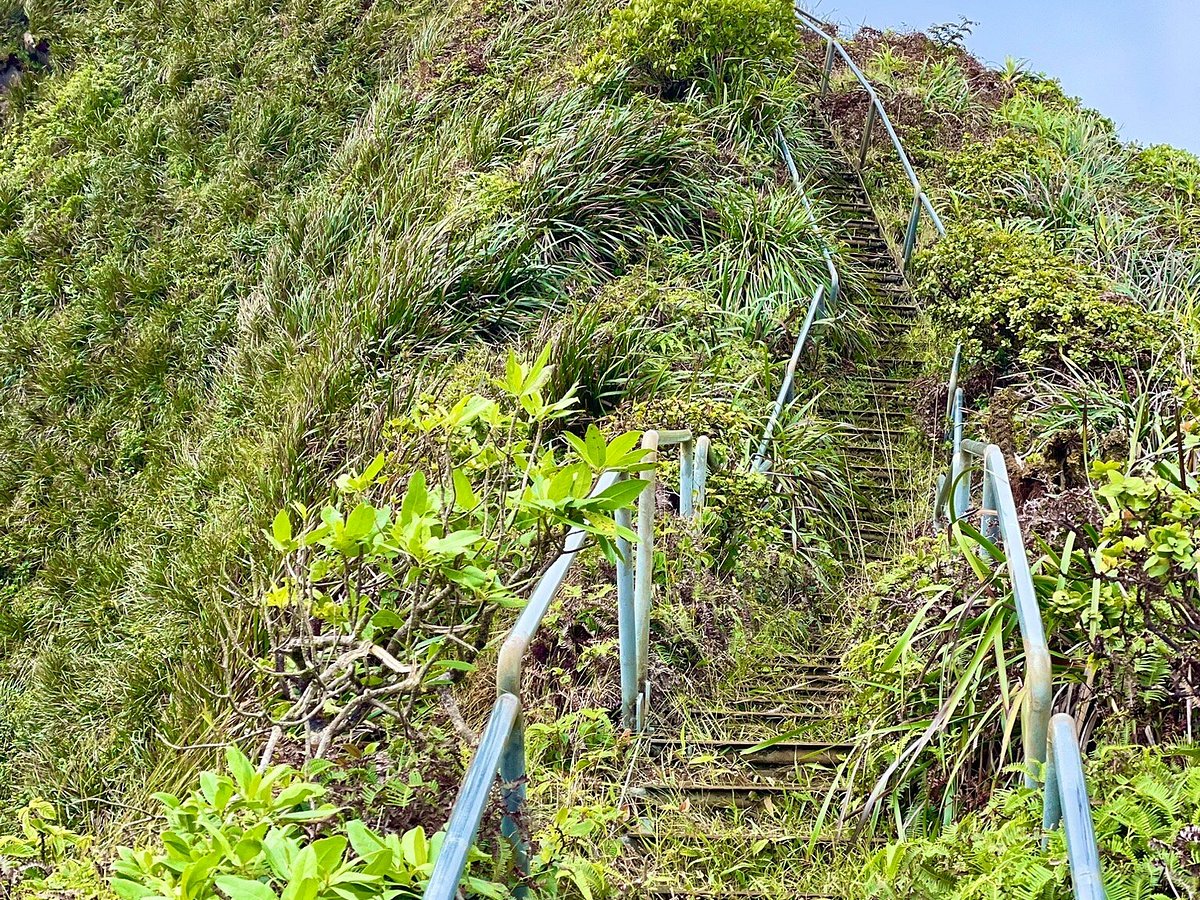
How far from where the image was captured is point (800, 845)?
A: 3688mm

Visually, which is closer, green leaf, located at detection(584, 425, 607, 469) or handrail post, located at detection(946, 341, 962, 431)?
green leaf, located at detection(584, 425, 607, 469)

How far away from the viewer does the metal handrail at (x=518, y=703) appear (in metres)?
1.96

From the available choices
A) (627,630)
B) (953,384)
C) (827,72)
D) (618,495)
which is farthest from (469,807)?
(827,72)

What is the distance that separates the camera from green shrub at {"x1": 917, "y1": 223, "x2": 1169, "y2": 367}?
691cm

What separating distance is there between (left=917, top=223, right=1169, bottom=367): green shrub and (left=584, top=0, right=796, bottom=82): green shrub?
3328mm

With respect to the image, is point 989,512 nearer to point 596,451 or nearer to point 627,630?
point 627,630

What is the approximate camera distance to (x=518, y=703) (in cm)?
236

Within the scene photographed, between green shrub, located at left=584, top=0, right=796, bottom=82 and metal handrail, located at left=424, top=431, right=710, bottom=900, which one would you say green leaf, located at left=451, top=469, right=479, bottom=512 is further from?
green shrub, located at left=584, top=0, right=796, bottom=82

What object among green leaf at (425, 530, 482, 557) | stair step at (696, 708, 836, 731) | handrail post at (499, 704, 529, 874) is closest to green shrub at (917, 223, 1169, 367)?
stair step at (696, 708, 836, 731)

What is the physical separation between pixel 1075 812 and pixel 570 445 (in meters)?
3.37

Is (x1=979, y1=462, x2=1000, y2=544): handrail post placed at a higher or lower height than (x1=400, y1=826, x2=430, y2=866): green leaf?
higher

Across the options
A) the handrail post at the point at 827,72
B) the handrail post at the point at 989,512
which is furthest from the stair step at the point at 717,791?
the handrail post at the point at 827,72

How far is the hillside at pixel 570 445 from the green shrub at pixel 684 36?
0.14ft

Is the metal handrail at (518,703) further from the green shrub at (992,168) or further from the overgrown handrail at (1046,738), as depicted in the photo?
the green shrub at (992,168)
